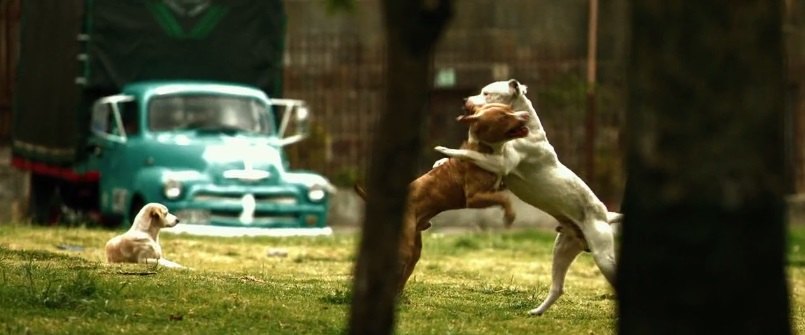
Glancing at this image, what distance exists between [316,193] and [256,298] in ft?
36.7

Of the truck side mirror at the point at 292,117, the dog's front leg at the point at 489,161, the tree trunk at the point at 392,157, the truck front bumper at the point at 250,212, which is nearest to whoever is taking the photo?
the tree trunk at the point at 392,157

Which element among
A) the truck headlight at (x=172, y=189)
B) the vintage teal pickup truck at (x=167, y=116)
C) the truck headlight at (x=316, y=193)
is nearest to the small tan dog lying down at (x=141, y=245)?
the vintage teal pickup truck at (x=167, y=116)

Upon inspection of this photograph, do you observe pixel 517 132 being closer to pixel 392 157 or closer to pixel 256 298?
pixel 256 298

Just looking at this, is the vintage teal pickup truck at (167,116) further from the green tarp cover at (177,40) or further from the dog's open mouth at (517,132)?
the dog's open mouth at (517,132)

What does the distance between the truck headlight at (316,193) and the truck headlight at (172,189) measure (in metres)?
1.62

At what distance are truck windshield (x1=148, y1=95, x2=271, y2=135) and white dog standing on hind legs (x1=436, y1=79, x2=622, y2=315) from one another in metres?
11.5

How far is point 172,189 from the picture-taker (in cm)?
2094

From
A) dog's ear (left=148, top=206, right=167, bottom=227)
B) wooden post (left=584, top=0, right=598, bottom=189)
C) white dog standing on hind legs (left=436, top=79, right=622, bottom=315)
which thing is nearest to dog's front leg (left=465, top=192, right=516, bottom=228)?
white dog standing on hind legs (left=436, top=79, right=622, bottom=315)

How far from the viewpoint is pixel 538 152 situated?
1089 cm

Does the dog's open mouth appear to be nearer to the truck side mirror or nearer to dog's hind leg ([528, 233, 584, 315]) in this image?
dog's hind leg ([528, 233, 584, 315])

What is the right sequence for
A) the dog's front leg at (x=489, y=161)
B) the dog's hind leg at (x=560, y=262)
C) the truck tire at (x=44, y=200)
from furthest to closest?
1. the truck tire at (x=44, y=200)
2. the dog's hind leg at (x=560, y=262)
3. the dog's front leg at (x=489, y=161)

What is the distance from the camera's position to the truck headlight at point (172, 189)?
20.9m

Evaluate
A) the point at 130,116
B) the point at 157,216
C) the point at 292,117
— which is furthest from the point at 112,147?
the point at 157,216

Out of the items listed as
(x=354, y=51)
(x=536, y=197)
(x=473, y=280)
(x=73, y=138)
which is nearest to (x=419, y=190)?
(x=536, y=197)
